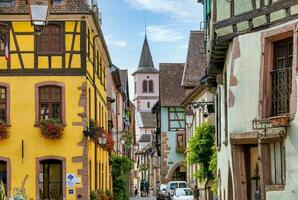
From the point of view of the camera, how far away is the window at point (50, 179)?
33344mm

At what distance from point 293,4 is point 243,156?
3870 mm

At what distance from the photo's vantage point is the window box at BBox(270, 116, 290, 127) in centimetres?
1445

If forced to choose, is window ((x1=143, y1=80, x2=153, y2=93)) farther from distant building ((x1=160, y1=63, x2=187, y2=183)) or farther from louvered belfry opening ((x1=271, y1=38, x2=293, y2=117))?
louvered belfry opening ((x1=271, y1=38, x2=293, y2=117))

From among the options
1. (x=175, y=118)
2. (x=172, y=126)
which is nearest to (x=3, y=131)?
(x=172, y=126)

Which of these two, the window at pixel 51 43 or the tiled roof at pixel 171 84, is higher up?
the tiled roof at pixel 171 84

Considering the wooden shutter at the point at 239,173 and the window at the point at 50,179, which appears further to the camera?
the window at the point at 50,179

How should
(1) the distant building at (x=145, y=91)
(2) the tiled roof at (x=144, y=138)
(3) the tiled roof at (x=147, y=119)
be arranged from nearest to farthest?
(2) the tiled roof at (x=144, y=138) → (1) the distant building at (x=145, y=91) → (3) the tiled roof at (x=147, y=119)

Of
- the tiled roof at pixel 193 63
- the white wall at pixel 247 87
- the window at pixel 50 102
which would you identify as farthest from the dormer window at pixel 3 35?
the tiled roof at pixel 193 63

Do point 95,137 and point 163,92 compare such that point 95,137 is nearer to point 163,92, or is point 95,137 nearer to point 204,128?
point 204,128

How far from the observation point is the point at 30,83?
33.2m

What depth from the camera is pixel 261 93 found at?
15.4m

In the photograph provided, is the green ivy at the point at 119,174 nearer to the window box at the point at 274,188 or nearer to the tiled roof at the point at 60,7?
the tiled roof at the point at 60,7

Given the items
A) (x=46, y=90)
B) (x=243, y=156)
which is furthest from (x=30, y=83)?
(x=243, y=156)

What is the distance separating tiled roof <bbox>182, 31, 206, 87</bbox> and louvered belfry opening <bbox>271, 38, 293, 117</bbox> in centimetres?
4479
